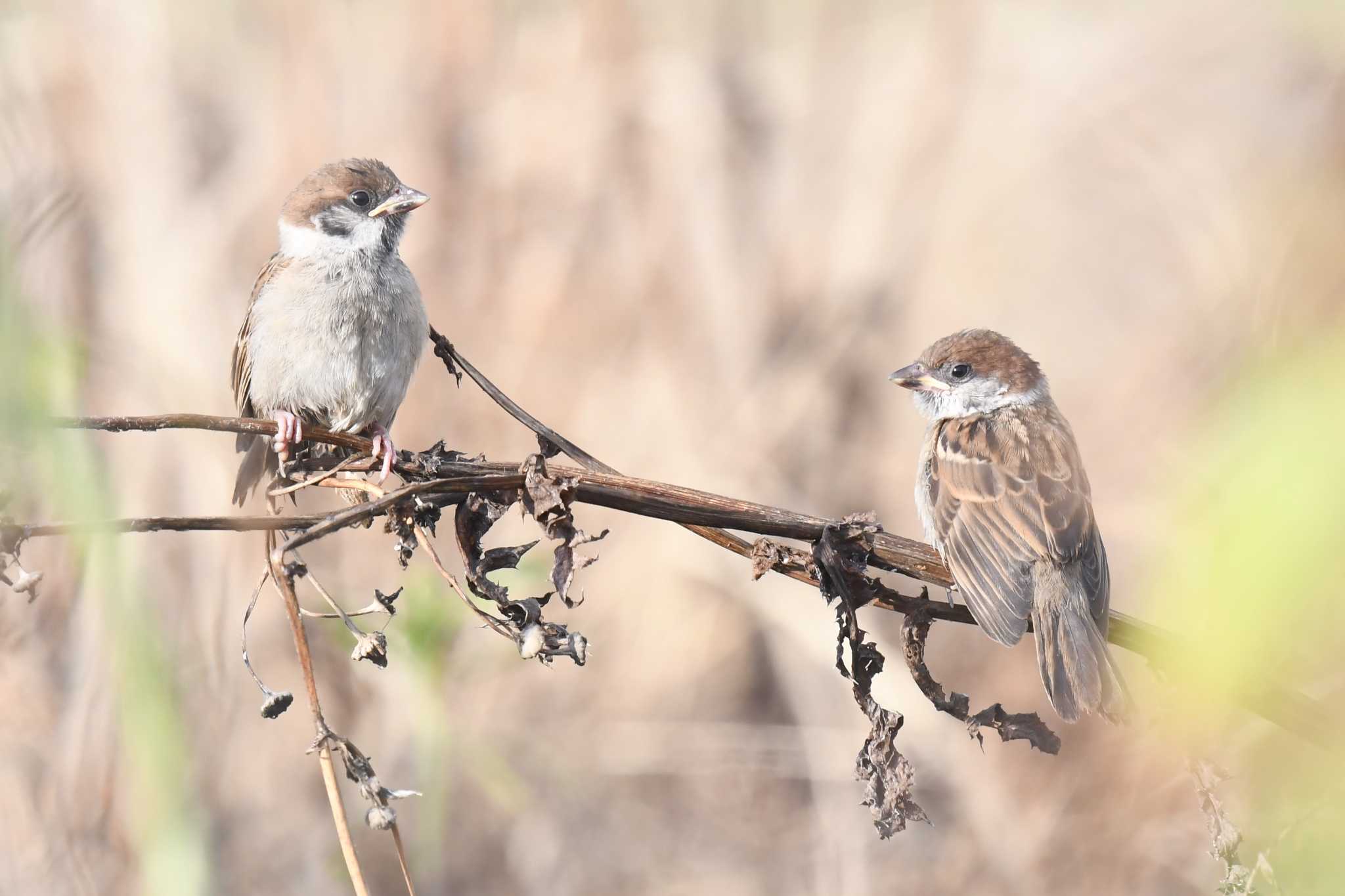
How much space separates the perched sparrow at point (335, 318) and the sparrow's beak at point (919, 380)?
115 centimetres

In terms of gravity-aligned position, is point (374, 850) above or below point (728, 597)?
below

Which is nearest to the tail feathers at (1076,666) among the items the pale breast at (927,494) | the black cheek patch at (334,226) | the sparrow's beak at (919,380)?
the pale breast at (927,494)

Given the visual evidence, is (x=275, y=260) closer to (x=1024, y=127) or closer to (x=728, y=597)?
(x=728, y=597)

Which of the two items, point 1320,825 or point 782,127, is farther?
point 782,127

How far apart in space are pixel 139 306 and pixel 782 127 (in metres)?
2.23

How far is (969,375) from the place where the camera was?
10.4 ft

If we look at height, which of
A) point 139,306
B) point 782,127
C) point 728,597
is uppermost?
point 782,127

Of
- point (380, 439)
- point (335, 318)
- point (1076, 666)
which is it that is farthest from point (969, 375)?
point (335, 318)

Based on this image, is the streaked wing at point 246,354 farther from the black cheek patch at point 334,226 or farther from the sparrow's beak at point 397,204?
the sparrow's beak at point 397,204

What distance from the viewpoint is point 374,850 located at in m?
4.14

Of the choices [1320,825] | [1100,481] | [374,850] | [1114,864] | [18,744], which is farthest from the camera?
[1100,481]

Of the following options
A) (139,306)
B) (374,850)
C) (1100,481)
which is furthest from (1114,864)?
(139,306)

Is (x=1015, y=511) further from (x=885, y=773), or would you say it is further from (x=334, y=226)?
(x=334, y=226)

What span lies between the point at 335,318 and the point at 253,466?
396mm
